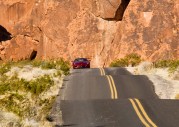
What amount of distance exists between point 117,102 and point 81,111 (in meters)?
2.77

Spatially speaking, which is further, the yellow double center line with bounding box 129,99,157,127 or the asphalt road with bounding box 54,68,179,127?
the asphalt road with bounding box 54,68,179,127

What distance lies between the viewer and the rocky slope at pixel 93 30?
5706 cm

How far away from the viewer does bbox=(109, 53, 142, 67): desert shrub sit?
172 feet

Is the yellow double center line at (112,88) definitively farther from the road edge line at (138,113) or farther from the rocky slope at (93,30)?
the rocky slope at (93,30)

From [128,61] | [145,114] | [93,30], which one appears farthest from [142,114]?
[93,30]

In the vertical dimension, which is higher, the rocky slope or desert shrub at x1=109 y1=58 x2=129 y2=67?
the rocky slope

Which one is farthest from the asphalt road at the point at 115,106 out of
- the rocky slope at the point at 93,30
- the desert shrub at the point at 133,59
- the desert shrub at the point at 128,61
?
the rocky slope at the point at 93,30

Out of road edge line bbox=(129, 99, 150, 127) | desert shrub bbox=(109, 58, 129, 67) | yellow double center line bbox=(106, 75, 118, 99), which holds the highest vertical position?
road edge line bbox=(129, 99, 150, 127)

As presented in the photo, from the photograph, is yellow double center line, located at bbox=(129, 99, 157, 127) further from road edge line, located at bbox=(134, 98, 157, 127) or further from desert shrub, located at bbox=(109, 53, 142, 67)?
desert shrub, located at bbox=(109, 53, 142, 67)

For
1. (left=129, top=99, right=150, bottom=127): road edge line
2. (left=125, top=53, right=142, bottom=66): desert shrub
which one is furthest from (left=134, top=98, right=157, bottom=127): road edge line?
(left=125, top=53, right=142, bottom=66): desert shrub

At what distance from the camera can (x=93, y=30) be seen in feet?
210

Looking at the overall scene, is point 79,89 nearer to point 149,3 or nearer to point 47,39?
point 149,3

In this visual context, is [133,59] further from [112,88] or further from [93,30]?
[112,88]

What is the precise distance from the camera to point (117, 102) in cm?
2030
